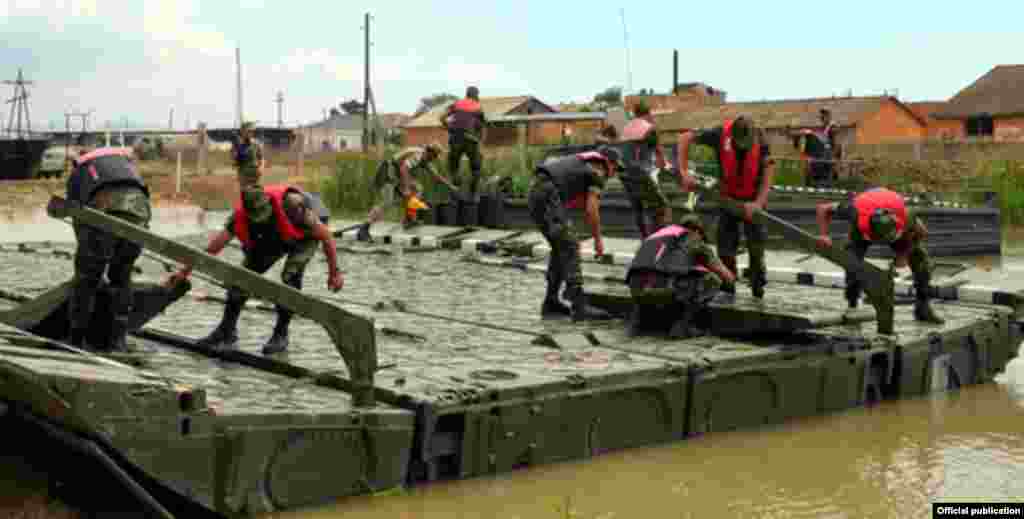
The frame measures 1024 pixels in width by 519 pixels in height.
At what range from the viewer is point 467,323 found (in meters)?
10.6

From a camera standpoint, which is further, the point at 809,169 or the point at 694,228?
the point at 809,169

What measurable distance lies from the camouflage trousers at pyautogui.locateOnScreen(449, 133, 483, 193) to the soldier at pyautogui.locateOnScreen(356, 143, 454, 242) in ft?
1.71

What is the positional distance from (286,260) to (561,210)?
2923mm

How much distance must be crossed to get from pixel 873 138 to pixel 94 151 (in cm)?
4117

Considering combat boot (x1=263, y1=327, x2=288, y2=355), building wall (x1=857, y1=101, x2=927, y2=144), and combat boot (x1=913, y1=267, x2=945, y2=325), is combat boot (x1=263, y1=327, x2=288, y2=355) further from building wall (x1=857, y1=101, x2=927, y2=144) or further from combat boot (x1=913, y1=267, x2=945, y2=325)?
building wall (x1=857, y1=101, x2=927, y2=144)

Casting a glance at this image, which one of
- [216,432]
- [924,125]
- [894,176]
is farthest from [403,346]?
[924,125]

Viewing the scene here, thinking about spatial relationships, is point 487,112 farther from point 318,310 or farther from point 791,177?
point 318,310

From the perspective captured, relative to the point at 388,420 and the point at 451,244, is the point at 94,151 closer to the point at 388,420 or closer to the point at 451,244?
the point at 388,420

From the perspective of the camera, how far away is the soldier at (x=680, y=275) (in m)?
10.0

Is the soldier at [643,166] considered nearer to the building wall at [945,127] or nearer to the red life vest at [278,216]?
the red life vest at [278,216]

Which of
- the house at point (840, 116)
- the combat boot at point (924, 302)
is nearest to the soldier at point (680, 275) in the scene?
the combat boot at point (924, 302)

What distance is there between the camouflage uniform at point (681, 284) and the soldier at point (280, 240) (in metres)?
2.45

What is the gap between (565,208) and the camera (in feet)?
36.9

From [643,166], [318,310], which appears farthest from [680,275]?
[643,166]
